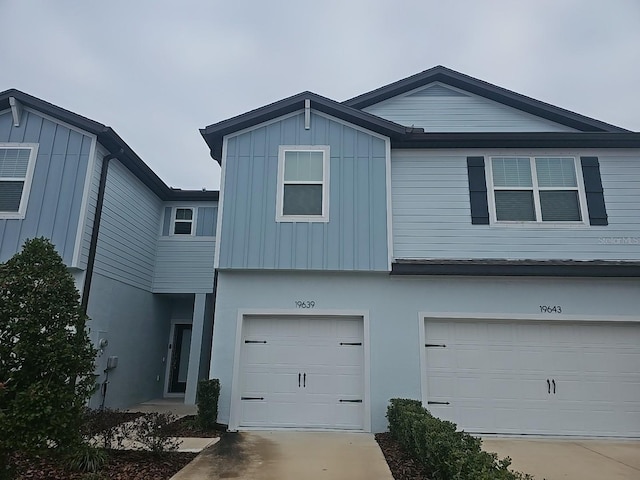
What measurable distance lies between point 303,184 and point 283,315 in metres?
2.61

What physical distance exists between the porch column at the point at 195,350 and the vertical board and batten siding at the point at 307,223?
4460 mm

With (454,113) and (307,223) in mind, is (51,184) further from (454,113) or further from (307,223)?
(454,113)

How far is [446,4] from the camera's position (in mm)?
12336

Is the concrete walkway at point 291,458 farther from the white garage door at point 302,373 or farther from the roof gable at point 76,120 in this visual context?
the roof gable at point 76,120

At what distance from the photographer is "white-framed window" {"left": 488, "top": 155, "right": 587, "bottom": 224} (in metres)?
8.53

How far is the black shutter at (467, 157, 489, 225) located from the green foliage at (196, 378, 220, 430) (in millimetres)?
5851

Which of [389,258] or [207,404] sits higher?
[389,258]

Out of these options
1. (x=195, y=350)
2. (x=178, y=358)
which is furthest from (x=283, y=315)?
(x=178, y=358)

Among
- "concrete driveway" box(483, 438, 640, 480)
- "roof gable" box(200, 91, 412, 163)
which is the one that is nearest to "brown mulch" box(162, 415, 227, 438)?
"concrete driveway" box(483, 438, 640, 480)

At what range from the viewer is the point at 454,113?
10.7 m

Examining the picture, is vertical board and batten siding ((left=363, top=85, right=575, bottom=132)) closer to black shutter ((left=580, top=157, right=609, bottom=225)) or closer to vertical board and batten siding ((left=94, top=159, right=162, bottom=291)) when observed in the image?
black shutter ((left=580, top=157, right=609, bottom=225))

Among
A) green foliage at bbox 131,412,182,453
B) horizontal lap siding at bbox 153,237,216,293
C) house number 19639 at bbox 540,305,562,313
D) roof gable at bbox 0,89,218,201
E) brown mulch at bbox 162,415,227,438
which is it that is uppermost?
roof gable at bbox 0,89,218,201

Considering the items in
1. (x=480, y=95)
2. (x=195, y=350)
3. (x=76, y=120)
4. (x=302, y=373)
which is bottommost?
(x=302, y=373)

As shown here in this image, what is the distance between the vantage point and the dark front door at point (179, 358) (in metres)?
13.3
